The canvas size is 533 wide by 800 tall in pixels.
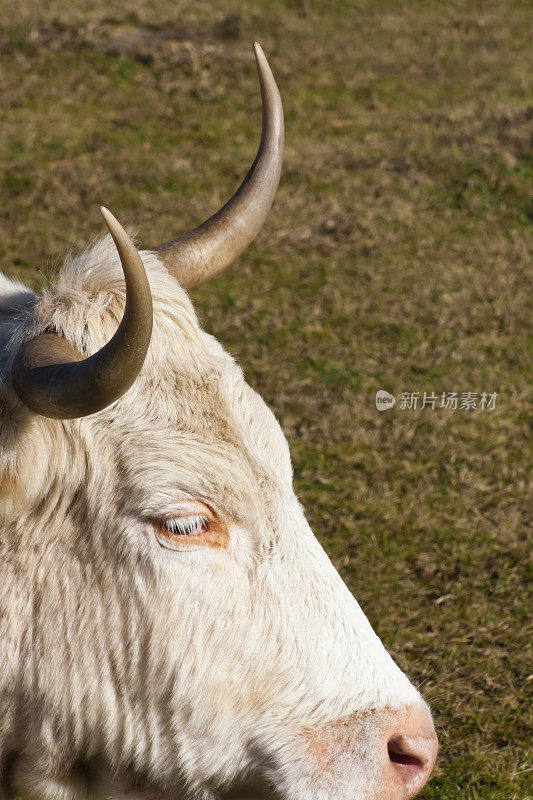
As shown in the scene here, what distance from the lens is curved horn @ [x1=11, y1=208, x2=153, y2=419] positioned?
1.81 meters

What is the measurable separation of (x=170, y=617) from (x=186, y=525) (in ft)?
0.71

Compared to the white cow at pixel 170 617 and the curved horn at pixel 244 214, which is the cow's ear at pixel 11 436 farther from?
the curved horn at pixel 244 214

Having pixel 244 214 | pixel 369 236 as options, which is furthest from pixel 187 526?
pixel 369 236

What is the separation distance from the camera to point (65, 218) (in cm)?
686

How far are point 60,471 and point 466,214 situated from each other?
5.84 m

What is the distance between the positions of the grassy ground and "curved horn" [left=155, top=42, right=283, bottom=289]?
181cm

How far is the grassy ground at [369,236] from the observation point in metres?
4.04

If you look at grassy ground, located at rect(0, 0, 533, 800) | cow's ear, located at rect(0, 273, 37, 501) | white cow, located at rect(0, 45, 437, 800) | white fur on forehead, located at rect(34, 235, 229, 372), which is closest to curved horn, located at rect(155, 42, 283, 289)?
white fur on forehead, located at rect(34, 235, 229, 372)

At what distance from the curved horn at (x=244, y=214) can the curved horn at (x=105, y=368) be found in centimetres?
93

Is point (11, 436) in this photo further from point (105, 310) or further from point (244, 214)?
point (244, 214)

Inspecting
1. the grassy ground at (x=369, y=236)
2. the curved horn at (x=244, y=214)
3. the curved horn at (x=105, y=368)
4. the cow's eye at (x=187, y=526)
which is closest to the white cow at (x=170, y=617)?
the cow's eye at (x=187, y=526)

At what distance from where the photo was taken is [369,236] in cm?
696

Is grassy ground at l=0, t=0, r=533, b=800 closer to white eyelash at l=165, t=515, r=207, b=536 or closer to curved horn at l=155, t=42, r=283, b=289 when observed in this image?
white eyelash at l=165, t=515, r=207, b=536

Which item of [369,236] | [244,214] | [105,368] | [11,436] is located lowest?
[369,236]
